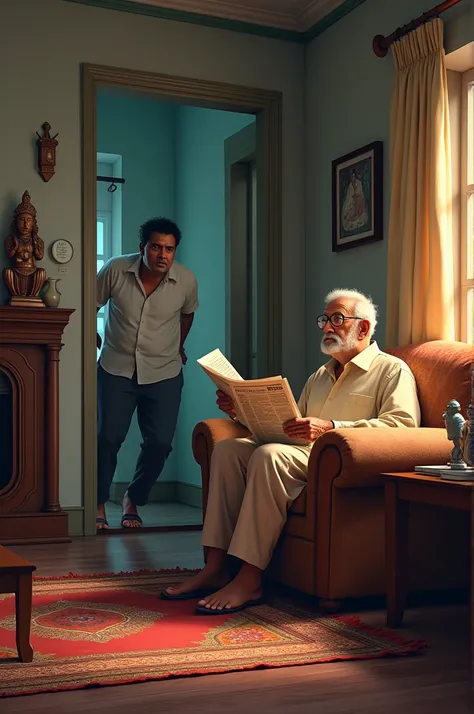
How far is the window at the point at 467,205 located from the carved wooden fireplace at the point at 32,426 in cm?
186

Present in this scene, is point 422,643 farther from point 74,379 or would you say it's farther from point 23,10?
point 23,10

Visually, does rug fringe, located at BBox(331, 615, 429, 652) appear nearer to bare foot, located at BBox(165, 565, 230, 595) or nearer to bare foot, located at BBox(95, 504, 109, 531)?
bare foot, located at BBox(165, 565, 230, 595)

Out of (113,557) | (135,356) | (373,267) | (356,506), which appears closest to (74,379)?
(135,356)

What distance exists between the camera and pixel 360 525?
9.50ft

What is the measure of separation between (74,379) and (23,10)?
6.20 ft

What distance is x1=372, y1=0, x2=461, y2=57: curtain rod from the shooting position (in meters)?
3.84

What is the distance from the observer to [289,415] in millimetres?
3105

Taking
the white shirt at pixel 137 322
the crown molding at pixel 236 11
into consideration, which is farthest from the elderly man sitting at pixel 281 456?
the crown molding at pixel 236 11

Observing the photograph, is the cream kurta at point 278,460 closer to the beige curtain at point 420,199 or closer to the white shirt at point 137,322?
the beige curtain at point 420,199

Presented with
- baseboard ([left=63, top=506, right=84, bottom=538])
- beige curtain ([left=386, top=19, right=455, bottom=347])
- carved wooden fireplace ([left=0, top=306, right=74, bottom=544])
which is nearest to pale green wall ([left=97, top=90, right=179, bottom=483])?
baseboard ([left=63, top=506, right=84, bottom=538])

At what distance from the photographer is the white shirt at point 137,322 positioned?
4945 millimetres

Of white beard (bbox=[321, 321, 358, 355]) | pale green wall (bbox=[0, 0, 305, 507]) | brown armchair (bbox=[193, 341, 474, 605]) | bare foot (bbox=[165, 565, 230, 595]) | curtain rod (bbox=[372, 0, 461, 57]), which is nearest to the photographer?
brown armchair (bbox=[193, 341, 474, 605])

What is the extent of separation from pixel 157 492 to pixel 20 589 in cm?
420

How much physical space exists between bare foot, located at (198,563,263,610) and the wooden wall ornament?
2.52 metres
